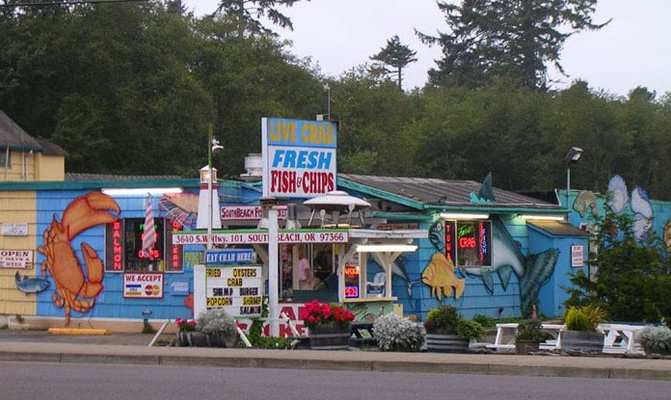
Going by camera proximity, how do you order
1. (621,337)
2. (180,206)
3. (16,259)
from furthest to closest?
(16,259), (180,206), (621,337)

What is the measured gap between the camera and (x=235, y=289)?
2341 cm

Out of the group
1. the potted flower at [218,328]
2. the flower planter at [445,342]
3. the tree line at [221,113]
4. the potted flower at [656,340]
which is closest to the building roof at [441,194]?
the flower planter at [445,342]

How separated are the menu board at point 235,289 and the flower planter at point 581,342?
6.44 metres

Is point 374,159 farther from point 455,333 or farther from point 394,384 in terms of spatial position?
point 394,384

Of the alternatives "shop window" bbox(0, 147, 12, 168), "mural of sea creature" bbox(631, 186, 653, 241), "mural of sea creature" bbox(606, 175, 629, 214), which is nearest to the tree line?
"shop window" bbox(0, 147, 12, 168)

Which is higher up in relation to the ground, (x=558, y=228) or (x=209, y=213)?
(x=209, y=213)

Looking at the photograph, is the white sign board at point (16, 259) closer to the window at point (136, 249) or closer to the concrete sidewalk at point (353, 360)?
the window at point (136, 249)

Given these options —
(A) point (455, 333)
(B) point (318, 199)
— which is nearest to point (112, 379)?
(A) point (455, 333)

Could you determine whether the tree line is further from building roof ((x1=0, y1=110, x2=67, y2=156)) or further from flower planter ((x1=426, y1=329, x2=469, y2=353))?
flower planter ((x1=426, y1=329, x2=469, y2=353))

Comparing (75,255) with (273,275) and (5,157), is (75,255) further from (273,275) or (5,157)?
(5,157)

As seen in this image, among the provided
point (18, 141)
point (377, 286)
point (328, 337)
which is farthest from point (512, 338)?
point (18, 141)

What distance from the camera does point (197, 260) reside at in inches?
1062

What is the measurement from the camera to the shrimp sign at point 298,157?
25062 millimetres

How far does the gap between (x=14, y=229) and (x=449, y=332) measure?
1338 cm
